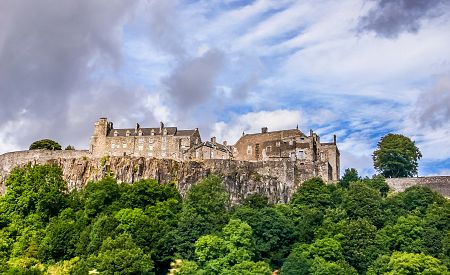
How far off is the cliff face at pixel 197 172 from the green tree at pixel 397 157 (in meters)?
9.88

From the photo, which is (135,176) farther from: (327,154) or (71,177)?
(327,154)

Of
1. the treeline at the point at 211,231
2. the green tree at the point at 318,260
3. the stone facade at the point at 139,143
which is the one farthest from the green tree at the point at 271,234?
the stone facade at the point at 139,143

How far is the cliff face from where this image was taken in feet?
216

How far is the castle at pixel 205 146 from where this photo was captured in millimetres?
72938

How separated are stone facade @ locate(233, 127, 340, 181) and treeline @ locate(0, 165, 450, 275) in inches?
373

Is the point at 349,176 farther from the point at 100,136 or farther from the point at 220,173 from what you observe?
the point at 100,136

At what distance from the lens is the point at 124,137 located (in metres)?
78.9

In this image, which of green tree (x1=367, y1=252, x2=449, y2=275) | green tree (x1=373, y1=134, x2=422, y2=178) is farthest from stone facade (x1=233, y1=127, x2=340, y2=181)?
green tree (x1=367, y1=252, x2=449, y2=275)

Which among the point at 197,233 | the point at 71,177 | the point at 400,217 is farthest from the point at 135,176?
the point at 400,217

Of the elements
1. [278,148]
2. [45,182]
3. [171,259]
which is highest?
[278,148]

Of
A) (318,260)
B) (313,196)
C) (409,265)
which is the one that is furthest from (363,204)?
(409,265)

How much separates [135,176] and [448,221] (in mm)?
30777

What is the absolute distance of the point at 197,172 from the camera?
217ft

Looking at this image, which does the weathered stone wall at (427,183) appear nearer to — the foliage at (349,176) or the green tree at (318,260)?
the foliage at (349,176)
